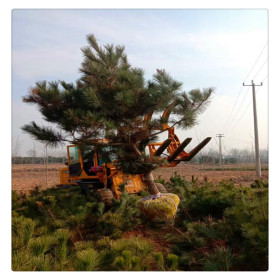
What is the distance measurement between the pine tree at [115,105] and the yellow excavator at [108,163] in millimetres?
132

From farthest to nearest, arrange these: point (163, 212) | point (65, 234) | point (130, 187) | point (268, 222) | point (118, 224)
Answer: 1. point (130, 187)
2. point (163, 212)
3. point (118, 224)
4. point (65, 234)
5. point (268, 222)

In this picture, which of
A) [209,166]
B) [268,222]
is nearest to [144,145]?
[268,222]

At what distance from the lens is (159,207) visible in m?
2.71

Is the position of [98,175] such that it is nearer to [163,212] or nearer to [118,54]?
[163,212]

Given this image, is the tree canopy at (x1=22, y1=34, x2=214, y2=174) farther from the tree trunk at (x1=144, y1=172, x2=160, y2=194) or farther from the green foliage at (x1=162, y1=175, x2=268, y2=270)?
the green foliage at (x1=162, y1=175, x2=268, y2=270)

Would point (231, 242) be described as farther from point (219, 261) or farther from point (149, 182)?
point (149, 182)

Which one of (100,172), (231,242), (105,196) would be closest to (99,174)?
(100,172)

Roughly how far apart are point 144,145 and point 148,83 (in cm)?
70

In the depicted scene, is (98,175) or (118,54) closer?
(118,54)

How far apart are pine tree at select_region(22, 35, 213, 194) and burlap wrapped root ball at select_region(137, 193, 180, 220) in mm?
308

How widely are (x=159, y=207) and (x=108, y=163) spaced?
40.1 inches

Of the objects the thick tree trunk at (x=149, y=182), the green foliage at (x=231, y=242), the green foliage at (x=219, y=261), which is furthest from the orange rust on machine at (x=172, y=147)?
the green foliage at (x=219, y=261)

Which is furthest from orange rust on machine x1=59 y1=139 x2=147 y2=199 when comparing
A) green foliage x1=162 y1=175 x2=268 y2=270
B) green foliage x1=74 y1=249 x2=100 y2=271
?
green foliage x1=74 y1=249 x2=100 y2=271

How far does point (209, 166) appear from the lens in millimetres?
9953
